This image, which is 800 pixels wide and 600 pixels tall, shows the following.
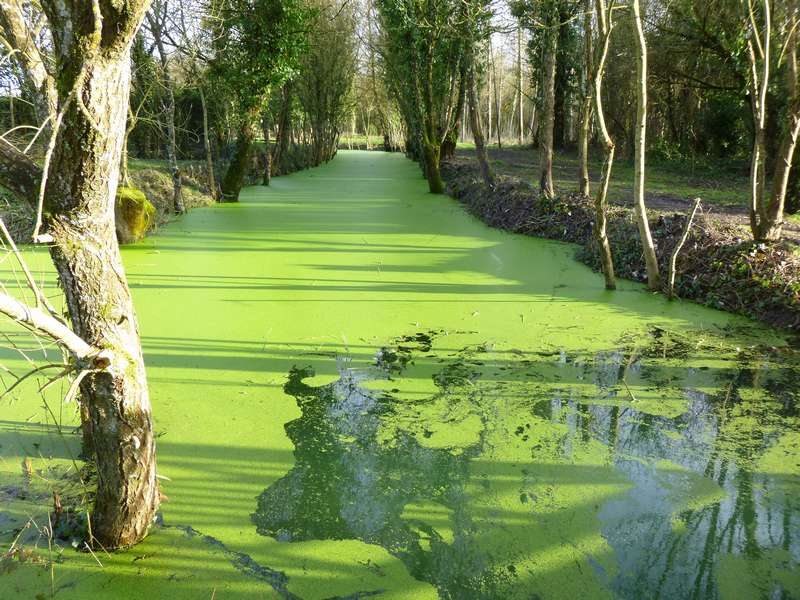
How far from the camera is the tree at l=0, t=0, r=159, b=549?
164 cm

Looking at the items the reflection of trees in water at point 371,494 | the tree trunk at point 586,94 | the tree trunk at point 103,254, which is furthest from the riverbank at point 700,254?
the tree trunk at point 103,254

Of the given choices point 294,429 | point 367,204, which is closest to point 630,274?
point 294,429

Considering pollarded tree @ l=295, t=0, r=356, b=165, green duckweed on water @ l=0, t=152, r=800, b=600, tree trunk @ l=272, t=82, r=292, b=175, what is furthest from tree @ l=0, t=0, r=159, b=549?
pollarded tree @ l=295, t=0, r=356, b=165

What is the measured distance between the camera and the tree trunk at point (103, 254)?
1657 mm

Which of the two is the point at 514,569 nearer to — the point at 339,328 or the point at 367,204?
the point at 339,328

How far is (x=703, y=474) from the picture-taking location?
2.62 m

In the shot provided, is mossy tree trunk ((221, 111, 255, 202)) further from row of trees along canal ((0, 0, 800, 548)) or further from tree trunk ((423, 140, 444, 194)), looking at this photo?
tree trunk ((423, 140, 444, 194))

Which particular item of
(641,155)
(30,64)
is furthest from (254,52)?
(30,64)

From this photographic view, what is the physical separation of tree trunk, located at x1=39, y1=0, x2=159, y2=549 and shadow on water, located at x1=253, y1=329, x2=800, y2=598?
52 cm

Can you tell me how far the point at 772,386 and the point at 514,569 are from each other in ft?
7.31

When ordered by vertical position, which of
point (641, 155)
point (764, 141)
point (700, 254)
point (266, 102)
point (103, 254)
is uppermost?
point (266, 102)

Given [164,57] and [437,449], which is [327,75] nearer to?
[164,57]

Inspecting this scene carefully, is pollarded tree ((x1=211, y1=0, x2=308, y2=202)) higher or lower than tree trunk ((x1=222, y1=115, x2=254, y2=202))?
higher

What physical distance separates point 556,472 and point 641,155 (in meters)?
3.07
